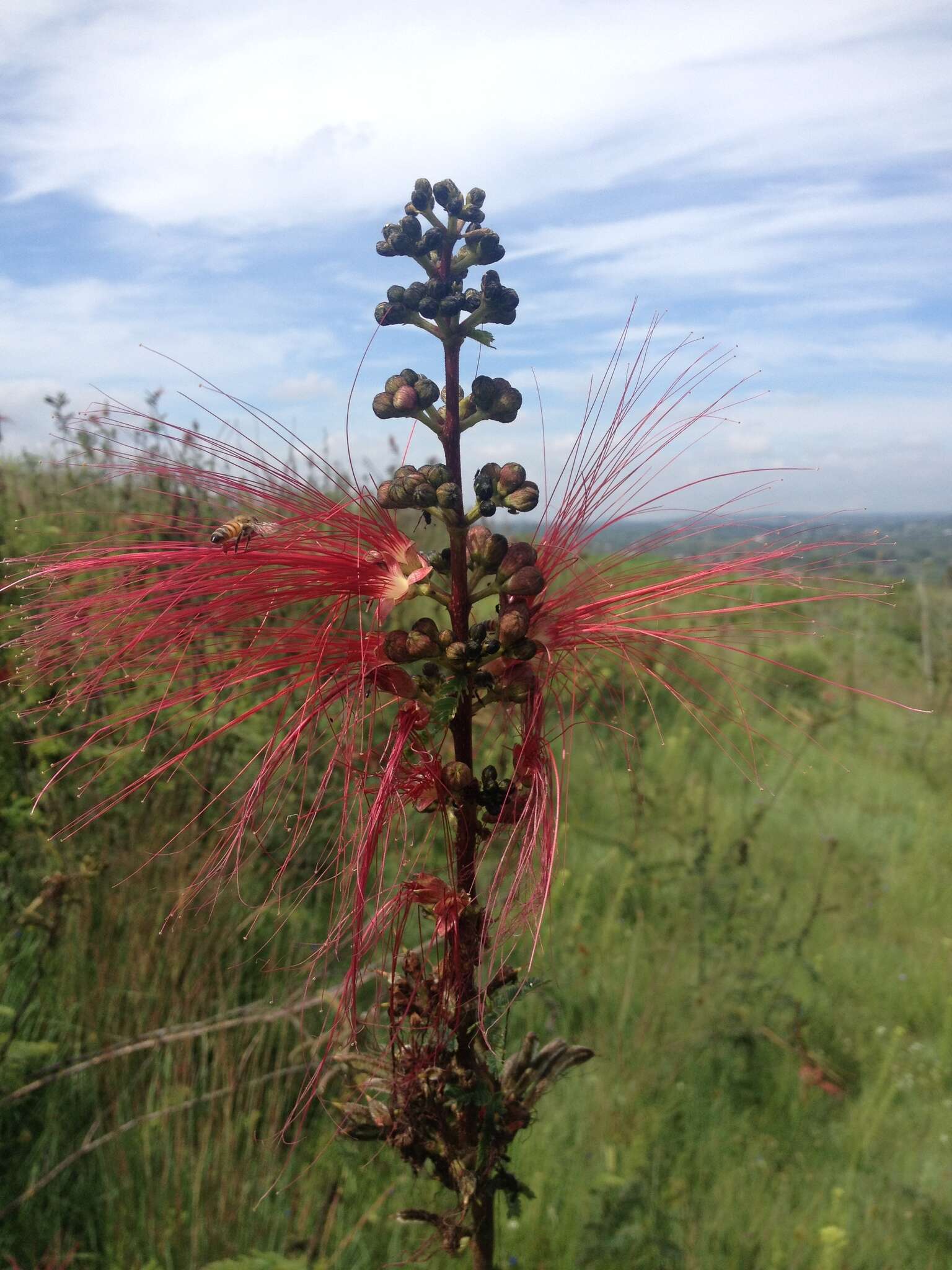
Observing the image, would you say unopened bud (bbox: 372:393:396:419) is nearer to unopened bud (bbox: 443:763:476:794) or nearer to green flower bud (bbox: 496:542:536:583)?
green flower bud (bbox: 496:542:536:583)

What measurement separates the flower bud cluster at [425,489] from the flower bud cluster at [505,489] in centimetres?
8

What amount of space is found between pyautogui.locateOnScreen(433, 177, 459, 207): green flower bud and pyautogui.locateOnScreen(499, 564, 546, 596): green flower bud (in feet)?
2.07

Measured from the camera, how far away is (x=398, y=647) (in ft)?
4.83

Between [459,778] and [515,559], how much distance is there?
0.38 m

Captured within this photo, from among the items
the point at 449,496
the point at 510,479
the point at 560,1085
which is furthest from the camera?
the point at 560,1085

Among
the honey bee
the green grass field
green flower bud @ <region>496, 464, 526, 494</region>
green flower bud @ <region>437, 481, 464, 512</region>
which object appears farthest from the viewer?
the green grass field

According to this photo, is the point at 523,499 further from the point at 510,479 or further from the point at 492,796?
the point at 492,796

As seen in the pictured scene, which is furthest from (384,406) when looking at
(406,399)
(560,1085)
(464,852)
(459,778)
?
(560,1085)

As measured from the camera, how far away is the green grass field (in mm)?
3068

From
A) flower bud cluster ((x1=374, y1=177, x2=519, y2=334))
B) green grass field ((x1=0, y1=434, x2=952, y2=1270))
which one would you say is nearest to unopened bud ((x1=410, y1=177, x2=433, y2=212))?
flower bud cluster ((x1=374, y1=177, x2=519, y2=334))

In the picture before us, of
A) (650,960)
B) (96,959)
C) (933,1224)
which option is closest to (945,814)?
(650,960)

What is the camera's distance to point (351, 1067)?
5.50 ft

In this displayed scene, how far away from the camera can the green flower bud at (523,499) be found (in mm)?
1490

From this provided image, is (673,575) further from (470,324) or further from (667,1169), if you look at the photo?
(667,1169)
